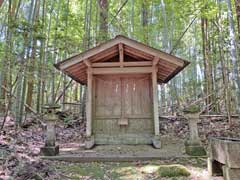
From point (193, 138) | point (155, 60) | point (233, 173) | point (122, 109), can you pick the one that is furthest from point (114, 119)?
point (233, 173)

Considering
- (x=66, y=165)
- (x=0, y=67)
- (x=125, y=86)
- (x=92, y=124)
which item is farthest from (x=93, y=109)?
(x=0, y=67)

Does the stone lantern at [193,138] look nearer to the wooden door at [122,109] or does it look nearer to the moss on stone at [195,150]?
the moss on stone at [195,150]

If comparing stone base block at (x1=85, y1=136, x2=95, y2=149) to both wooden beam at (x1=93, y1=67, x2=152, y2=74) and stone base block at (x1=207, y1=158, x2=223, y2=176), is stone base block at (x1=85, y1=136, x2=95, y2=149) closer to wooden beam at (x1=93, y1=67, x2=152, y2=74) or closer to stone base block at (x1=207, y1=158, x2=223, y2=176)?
wooden beam at (x1=93, y1=67, x2=152, y2=74)

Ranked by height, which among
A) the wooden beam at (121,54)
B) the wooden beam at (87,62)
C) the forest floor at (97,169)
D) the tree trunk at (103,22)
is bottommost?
the forest floor at (97,169)

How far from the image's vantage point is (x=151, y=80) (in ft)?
22.5

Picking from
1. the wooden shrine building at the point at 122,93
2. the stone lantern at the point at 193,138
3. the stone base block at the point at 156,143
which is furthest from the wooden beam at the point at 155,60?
the stone base block at the point at 156,143

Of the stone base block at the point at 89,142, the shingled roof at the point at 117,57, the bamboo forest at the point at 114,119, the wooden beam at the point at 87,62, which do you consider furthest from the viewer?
the wooden beam at the point at 87,62

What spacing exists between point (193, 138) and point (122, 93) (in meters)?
2.49

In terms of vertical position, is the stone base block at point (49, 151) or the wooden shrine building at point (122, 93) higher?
the wooden shrine building at point (122, 93)

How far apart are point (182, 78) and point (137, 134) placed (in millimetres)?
16083

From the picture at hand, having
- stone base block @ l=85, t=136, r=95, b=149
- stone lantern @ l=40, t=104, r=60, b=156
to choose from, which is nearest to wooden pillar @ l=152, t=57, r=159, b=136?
stone base block @ l=85, t=136, r=95, b=149

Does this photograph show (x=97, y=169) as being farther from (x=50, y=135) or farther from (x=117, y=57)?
(x=117, y=57)

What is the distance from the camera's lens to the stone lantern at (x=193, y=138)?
4.98 m

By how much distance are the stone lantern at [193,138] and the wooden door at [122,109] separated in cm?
167
